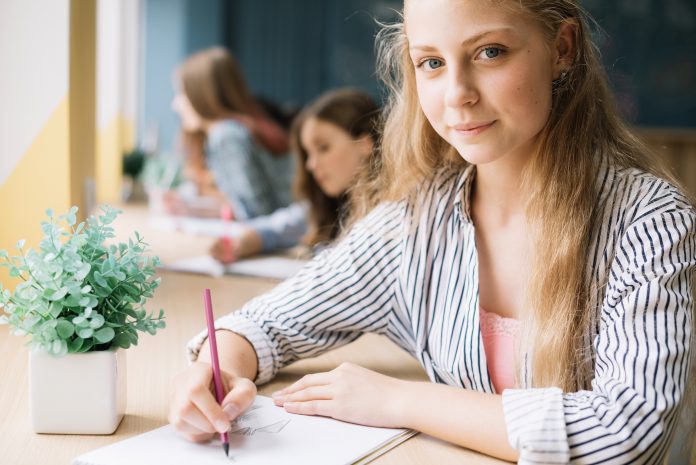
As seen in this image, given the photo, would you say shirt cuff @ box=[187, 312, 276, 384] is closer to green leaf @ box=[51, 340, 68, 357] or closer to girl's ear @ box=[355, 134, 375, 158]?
green leaf @ box=[51, 340, 68, 357]

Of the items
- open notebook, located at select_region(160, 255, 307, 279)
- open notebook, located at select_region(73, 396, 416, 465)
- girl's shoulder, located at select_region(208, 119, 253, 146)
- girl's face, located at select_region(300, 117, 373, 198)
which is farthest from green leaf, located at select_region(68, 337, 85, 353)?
girl's shoulder, located at select_region(208, 119, 253, 146)

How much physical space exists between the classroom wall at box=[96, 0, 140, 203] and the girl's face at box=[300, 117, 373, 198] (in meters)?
1.04

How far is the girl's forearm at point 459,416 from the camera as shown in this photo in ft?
2.79

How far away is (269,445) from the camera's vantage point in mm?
850

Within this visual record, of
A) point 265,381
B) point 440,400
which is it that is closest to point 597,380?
point 440,400

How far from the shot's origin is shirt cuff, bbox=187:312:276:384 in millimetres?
1085

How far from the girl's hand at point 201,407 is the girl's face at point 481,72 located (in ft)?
1.32

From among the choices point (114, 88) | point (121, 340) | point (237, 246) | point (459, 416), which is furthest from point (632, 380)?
point (114, 88)

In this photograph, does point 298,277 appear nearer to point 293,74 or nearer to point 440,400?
point 440,400

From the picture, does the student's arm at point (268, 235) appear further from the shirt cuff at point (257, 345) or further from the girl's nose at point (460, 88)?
the girl's nose at point (460, 88)

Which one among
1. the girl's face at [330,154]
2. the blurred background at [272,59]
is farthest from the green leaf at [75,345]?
the girl's face at [330,154]

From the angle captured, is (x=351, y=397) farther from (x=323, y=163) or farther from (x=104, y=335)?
(x=323, y=163)

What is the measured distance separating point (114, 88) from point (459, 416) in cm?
306

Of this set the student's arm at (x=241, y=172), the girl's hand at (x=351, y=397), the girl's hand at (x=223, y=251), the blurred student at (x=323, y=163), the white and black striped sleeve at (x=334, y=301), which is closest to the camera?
the girl's hand at (x=351, y=397)
